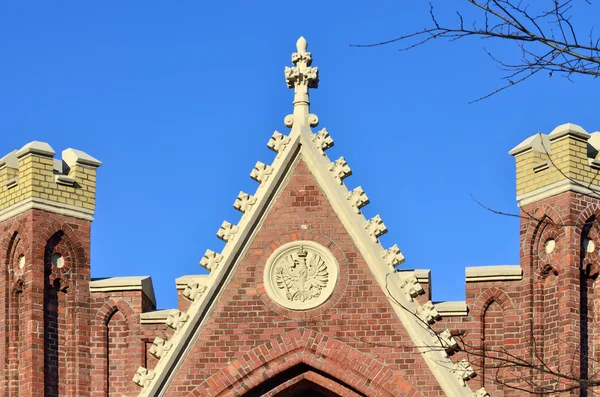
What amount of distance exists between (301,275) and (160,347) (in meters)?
2.19

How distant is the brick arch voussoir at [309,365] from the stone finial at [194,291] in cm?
106

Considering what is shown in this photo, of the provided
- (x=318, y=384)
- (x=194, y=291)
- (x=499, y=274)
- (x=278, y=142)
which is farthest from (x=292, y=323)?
(x=499, y=274)

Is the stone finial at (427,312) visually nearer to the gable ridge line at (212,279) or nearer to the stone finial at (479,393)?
the stone finial at (479,393)

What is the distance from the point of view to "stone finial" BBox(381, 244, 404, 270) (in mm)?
24281

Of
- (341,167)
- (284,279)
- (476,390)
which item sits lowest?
(476,390)

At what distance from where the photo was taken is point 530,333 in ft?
81.0

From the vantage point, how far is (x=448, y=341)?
2384cm

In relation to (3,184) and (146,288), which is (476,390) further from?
(3,184)

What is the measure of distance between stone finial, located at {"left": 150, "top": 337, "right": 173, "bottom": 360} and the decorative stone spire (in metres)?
3.66

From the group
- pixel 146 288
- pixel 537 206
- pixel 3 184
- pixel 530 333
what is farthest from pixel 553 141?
pixel 3 184

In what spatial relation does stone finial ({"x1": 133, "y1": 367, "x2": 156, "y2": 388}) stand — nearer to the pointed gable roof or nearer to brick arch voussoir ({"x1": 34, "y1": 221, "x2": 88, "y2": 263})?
the pointed gable roof

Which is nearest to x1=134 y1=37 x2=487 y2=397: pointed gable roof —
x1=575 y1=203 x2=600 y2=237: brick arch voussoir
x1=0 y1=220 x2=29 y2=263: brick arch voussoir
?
x1=575 y1=203 x2=600 y2=237: brick arch voussoir

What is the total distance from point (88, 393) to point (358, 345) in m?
3.98

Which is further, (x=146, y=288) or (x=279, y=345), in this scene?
(x=146, y=288)
